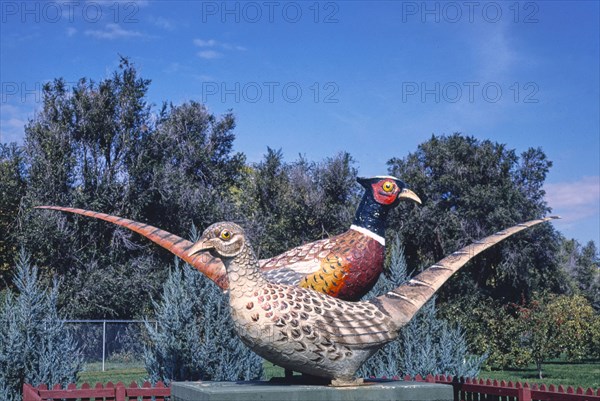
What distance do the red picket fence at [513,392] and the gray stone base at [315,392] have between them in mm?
2308

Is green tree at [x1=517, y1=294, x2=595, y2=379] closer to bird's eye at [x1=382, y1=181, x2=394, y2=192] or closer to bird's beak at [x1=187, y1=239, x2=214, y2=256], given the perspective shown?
bird's eye at [x1=382, y1=181, x2=394, y2=192]

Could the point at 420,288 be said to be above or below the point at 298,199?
below

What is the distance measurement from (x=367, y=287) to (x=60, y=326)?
7443mm

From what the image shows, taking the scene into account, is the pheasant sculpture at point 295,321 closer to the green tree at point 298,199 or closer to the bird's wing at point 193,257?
the bird's wing at point 193,257

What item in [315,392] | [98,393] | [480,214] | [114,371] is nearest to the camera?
[315,392]

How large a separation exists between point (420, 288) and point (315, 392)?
1.42m

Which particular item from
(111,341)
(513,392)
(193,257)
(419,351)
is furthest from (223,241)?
(111,341)

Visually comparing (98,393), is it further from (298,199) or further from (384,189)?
(298,199)

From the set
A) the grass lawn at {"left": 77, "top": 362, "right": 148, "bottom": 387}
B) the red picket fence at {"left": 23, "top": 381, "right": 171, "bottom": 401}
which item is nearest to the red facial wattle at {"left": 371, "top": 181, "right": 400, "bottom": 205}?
the red picket fence at {"left": 23, "top": 381, "right": 171, "bottom": 401}

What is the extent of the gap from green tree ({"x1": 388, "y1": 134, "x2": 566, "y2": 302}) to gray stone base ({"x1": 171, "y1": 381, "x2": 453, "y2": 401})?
2703 cm

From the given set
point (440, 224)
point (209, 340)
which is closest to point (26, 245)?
point (209, 340)

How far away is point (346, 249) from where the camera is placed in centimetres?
629

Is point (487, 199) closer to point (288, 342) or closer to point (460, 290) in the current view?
point (460, 290)

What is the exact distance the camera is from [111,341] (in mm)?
21703
